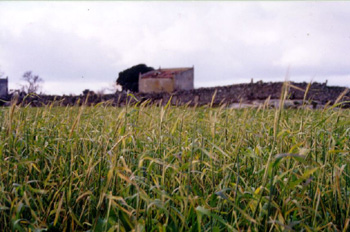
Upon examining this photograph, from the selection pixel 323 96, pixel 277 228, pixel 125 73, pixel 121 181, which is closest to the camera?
pixel 277 228

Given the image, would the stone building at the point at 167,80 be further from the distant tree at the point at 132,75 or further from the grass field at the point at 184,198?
the grass field at the point at 184,198

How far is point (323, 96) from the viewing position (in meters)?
16.2

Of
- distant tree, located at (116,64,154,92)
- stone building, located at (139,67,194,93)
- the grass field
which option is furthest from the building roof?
the grass field

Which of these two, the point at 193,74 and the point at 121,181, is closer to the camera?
the point at 121,181

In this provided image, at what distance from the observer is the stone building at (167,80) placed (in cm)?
3438

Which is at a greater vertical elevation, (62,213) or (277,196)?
(277,196)

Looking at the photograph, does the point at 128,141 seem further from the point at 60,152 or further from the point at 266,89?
the point at 266,89

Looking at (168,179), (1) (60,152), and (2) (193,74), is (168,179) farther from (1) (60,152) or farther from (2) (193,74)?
(2) (193,74)

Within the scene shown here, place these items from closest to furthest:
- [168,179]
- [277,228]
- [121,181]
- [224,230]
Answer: [277,228], [224,230], [121,181], [168,179]

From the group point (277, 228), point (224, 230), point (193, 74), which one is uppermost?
point (193, 74)

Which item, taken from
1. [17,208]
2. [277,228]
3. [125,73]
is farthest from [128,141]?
[125,73]

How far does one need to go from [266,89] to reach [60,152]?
1578 centimetres

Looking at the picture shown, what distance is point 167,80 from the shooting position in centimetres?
3456

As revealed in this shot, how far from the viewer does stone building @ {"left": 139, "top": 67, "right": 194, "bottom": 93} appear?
34.4m
